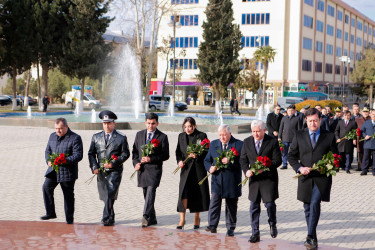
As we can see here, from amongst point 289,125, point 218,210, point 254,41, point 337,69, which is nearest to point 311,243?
point 218,210

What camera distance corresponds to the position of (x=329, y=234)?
7.27 m

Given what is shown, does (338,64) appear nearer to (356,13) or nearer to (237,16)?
(356,13)

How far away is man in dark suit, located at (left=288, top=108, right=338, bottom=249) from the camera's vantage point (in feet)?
21.1

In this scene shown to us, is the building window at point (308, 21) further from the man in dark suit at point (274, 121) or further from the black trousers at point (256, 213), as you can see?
the black trousers at point (256, 213)

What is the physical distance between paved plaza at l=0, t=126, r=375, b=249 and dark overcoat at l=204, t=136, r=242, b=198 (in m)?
0.63

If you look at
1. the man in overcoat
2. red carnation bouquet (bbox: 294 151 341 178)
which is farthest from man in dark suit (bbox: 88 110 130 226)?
the man in overcoat

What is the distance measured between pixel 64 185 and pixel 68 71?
42.1m

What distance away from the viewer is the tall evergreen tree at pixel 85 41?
47.0 meters

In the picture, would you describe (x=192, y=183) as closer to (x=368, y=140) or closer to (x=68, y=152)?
(x=68, y=152)

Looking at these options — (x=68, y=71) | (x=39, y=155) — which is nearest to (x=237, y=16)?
(x=68, y=71)

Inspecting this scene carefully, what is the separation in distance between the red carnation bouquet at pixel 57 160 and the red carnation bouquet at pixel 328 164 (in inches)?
130

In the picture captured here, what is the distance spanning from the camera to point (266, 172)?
6.80 m

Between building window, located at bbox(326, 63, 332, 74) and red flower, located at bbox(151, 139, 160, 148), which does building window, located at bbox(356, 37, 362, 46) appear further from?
red flower, located at bbox(151, 139, 160, 148)

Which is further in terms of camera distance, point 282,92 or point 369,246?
point 282,92
